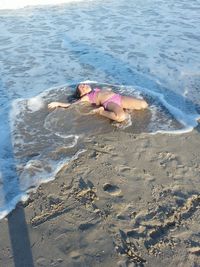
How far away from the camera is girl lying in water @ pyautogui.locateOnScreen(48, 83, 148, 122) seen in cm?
671

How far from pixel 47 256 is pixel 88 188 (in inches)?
46.8

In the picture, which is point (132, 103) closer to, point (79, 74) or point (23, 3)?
point (79, 74)

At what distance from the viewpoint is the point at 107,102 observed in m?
6.93

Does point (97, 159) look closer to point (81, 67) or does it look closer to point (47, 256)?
point (47, 256)

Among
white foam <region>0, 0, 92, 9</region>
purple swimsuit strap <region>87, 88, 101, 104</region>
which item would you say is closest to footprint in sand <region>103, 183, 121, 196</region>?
purple swimsuit strap <region>87, 88, 101, 104</region>

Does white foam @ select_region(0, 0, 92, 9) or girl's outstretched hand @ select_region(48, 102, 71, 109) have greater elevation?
white foam @ select_region(0, 0, 92, 9)

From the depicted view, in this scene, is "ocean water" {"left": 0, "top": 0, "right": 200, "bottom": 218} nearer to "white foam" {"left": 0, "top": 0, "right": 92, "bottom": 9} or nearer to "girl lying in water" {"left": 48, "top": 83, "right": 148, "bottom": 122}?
"girl lying in water" {"left": 48, "top": 83, "right": 148, "bottom": 122}

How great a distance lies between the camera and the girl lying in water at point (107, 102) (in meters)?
6.71

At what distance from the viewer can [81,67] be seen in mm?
8961

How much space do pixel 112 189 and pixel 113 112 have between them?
2085mm

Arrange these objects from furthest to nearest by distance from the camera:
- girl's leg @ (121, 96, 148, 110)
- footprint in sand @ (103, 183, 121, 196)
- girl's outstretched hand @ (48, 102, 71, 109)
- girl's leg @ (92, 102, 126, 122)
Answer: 1. girl's outstretched hand @ (48, 102, 71, 109)
2. girl's leg @ (121, 96, 148, 110)
3. girl's leg @ (92, 102, 126, 122)
4. footprint in sand @ (103, 183, 121, 196)

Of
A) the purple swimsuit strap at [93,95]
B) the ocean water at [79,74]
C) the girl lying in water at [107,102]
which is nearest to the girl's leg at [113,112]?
the girl lying in water at [107,102]

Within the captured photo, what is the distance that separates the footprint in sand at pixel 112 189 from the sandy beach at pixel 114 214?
13 millimetres

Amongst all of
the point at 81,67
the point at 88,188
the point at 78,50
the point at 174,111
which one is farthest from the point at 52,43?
the point at 88,188
